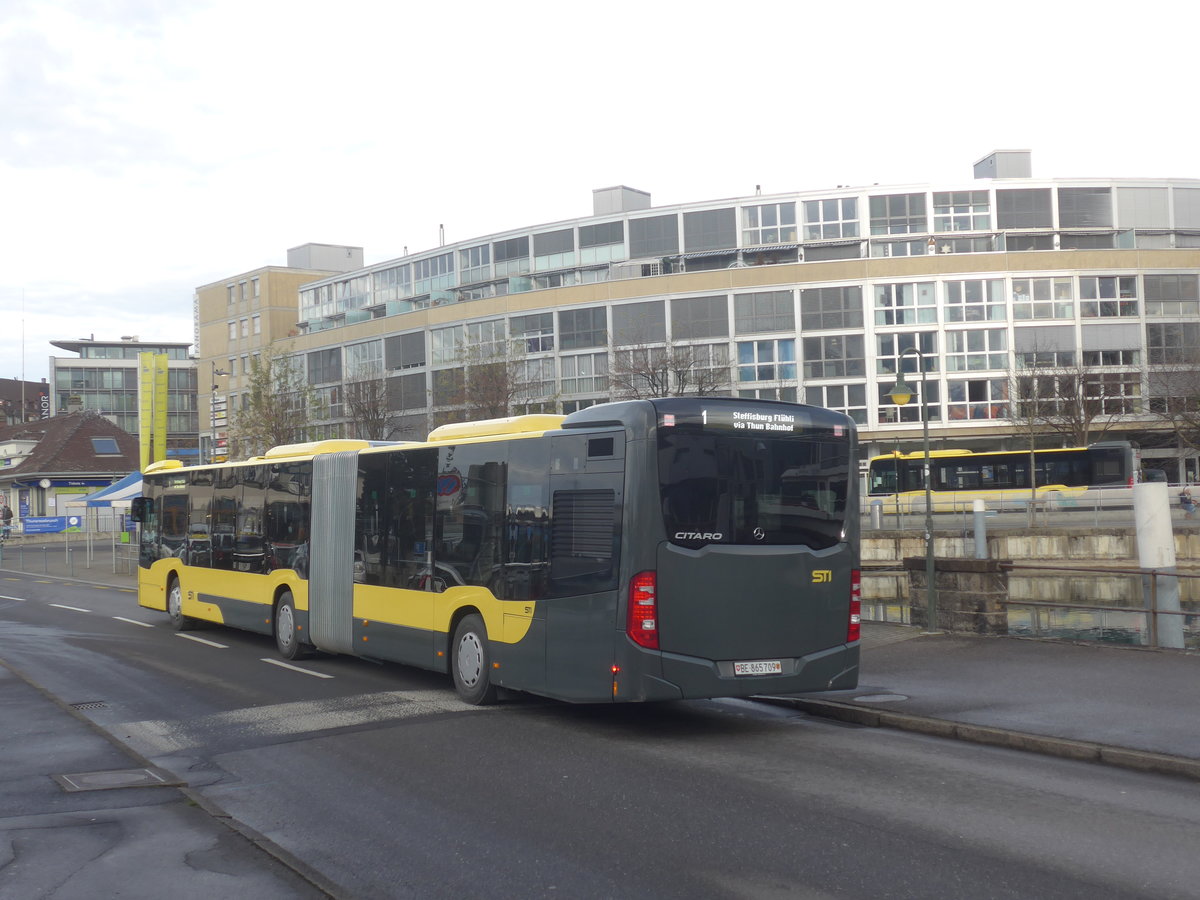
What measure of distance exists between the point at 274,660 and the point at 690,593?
27.6ft

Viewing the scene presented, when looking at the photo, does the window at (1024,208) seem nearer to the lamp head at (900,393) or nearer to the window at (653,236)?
the window at (653,236)

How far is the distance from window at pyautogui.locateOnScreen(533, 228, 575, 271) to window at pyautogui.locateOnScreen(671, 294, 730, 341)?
9.66m

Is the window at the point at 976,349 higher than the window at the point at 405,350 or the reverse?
the reverse

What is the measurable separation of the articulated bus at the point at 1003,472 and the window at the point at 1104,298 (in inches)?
497

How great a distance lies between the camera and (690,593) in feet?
32.7

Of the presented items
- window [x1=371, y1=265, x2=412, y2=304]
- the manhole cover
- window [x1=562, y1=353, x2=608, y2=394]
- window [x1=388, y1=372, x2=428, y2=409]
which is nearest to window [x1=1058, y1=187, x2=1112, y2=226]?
window [x1=562, y1=353, x2=608, y2=394]

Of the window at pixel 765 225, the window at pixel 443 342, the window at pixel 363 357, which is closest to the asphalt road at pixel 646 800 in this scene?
the window at pixel 765 225

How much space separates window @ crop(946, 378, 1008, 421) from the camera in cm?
6469

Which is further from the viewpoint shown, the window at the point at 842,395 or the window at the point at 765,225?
the window at the point at 765,225

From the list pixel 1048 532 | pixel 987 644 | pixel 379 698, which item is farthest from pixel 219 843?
pixel 1048 532

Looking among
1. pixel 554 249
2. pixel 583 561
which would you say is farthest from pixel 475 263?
pixel 583 561

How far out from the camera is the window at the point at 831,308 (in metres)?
65.6

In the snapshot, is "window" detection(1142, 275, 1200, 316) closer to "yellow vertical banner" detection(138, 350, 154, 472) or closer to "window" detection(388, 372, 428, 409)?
"window" detection(388, 372, 428, 409)

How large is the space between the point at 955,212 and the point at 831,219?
7.08 m
